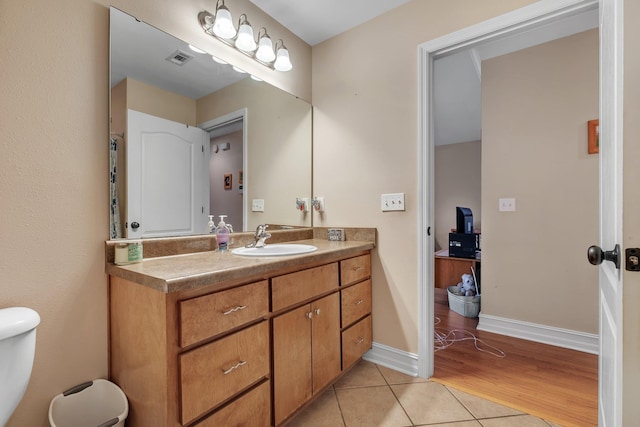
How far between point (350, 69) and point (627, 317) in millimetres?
1978

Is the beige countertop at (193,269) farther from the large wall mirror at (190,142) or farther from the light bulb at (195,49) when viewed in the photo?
the light bulb at (195,49)

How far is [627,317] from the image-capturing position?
0.64 meters

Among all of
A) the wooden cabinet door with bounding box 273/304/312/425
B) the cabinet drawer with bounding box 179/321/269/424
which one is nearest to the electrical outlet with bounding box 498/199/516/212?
the wooden cabinet door with bounding box 273/304/312/425

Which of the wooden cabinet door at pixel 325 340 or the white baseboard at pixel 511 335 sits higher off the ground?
the wooden cabinet door at pixel 325 340

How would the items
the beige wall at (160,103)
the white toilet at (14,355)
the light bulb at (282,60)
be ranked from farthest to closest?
the light bulb at (282,60) < the beige wall at (160,103) < the white toilet at (14,355)

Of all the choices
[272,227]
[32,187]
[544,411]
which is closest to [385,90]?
[272,227]

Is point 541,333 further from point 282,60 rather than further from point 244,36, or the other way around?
point 244,36

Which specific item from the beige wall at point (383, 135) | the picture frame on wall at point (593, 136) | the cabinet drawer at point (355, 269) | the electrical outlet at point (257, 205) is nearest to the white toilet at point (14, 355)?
the electrical outlet at point (257, 205)

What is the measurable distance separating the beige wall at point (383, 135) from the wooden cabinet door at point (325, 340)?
0.46 metres

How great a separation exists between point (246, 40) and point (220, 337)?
160 cm

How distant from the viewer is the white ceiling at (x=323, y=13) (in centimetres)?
182

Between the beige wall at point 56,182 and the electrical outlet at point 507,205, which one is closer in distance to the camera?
the beige wall at point 56,182

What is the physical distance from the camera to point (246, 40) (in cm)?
168

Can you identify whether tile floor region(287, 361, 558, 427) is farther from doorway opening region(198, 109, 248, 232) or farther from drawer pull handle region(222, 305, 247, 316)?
doorway opening region(198, 109, 248, 232)
